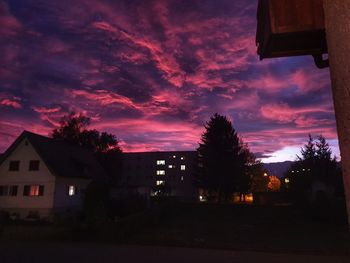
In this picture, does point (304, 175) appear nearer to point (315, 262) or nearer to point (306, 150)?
point (306, 150)

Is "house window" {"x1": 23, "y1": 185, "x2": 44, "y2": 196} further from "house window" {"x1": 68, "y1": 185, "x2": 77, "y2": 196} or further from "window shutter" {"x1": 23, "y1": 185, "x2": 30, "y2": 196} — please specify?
"house window" {"x1": 68, "y1": 185, "x2": 77, "y2": 196}

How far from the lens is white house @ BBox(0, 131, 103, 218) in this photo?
112ft

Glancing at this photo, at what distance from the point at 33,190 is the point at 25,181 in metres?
1.51

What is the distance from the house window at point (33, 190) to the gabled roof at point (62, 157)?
2.18 meters

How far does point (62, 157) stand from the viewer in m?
39.3

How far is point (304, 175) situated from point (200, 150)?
16.2 meters

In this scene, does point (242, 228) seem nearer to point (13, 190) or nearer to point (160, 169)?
point (13, 190)

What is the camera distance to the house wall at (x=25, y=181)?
34.1 m

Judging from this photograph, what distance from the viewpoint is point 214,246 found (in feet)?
59.5

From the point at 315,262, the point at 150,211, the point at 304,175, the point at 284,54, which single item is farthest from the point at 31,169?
the point at 284,54

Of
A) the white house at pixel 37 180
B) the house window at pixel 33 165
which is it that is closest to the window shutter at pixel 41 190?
the white house at pixel 37 180

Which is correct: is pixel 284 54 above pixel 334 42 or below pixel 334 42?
above

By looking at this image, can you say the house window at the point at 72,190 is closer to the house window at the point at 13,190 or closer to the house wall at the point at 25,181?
the house wall at the point at 25,181

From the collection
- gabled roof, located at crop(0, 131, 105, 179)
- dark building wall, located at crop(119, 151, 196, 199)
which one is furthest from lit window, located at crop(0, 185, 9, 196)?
dark building wall, located at crop(119, 151, 196, 199)
